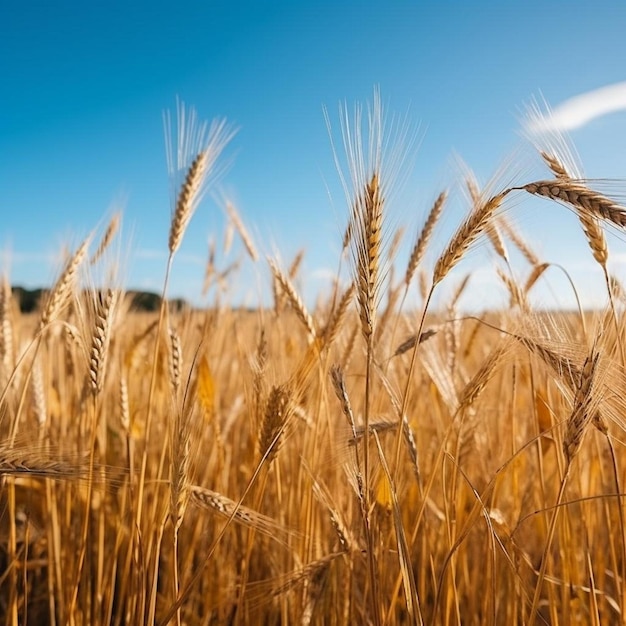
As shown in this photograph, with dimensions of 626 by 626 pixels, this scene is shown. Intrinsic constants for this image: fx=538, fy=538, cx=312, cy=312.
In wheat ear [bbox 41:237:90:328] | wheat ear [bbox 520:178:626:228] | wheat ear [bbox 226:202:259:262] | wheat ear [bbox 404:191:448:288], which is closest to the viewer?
wheat ear [bbox 520:178:626:228]

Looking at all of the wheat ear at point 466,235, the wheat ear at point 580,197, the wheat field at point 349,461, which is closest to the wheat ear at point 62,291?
the wheat field at point 349,461

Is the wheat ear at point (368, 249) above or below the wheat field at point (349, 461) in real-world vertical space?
above

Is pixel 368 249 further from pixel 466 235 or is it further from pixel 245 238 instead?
pixel 245 238

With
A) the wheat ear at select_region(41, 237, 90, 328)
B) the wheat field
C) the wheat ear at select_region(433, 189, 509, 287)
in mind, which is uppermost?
the wheat ear at select_region(433, 189, 509, 287)

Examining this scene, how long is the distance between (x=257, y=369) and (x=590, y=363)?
80 cm

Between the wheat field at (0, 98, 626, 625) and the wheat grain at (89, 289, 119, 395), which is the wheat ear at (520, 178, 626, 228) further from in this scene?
the wheat grain at (89, 289, 119, 395)

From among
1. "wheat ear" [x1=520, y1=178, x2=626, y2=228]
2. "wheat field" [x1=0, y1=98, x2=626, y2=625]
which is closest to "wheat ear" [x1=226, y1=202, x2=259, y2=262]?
"wheat field" [x1=0, y1=98, x2=626, y2=625]

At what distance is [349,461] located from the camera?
50.8 inches

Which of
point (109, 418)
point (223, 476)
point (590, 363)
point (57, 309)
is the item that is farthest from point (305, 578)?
point (109, 418)

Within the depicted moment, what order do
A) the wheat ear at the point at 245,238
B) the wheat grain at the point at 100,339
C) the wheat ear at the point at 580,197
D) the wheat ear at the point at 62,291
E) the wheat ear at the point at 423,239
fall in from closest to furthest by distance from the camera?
the wheat ear at the point at 580,197 < the wheat grain at the point at 100,339 < the wheat ear at the point at 62,291 < the wheat ear at the point at 423,239 < the wheat ear at the point at 245,238

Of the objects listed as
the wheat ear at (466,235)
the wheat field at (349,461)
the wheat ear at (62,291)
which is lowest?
the wheat field at (349,461)

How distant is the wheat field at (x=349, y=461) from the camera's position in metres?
1.02

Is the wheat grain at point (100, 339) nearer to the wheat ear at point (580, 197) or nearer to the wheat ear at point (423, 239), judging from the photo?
the wheat ear at point (423, 239)

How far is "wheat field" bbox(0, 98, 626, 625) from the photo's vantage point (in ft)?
3.34
